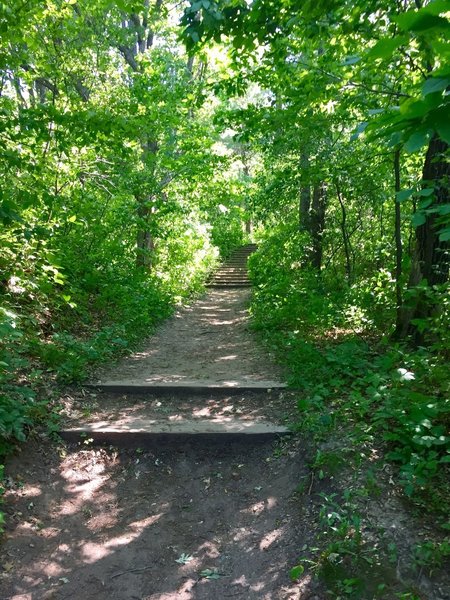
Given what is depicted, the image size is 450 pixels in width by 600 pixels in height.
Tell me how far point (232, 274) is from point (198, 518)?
1516 cm

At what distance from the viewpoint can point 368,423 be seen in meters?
3.76

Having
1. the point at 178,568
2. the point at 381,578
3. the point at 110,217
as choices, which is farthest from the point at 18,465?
the point at 110,217

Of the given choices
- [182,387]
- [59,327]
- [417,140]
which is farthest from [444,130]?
[59,327]

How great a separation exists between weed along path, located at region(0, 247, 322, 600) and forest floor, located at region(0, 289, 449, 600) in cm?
1

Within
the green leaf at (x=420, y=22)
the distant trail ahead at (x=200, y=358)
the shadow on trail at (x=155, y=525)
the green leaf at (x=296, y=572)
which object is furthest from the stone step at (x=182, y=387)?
the green leaf at (x=420, y=22)

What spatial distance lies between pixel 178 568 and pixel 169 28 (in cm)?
1357

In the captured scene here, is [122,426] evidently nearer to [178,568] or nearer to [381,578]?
[178,568]

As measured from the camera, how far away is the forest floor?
8.75 feet

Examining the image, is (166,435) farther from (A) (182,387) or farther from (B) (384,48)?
(B) (384,48)

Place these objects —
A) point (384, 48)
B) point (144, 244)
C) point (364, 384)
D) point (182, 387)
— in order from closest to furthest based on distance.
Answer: point (384, 48)
point (364, 384)
point (182, 387)
point (144, 244)

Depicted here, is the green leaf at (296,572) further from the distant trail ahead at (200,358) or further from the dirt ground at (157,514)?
the distant trail ahead at (200,358)

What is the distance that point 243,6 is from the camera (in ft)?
12.2

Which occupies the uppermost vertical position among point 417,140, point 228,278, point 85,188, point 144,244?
point 85,188

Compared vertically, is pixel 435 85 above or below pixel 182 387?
above
